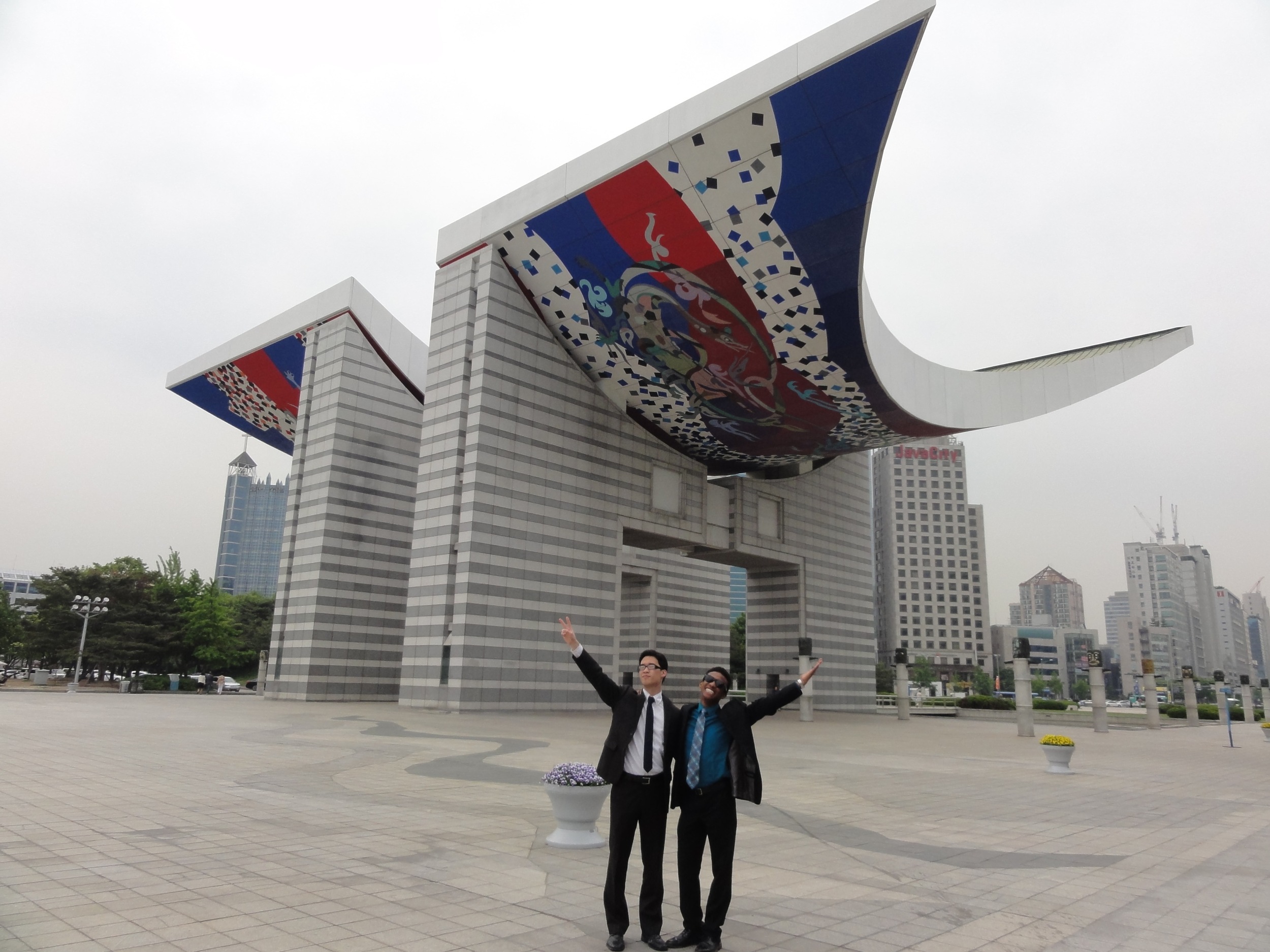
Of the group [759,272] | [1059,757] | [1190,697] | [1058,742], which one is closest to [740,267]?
[759,272]

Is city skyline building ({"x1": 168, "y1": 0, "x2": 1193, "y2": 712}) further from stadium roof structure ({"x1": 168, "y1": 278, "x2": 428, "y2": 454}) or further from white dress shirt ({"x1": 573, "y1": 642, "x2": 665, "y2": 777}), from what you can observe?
white dress shirt ({"x1": 573, "y1": 642, "x2": 665, "y2": 777})

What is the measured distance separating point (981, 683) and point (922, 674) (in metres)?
8.28

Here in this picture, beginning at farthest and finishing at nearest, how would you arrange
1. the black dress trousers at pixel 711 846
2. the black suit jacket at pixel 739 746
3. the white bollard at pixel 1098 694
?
the white bollard at pixel 1098 694, the black suit jacket at pixel 739 746, the black dress trousers at pixel 711 846

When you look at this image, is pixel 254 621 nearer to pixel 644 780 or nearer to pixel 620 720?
pixel 620 720

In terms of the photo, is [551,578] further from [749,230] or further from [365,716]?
[749,230]

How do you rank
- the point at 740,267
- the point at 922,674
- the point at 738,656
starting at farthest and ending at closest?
the point at 922,674, the point at 738,656, the point at 740,267

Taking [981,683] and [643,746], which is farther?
[981,683]

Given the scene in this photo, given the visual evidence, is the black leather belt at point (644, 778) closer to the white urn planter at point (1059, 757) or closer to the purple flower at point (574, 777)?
the purple flower at point (574, 777)

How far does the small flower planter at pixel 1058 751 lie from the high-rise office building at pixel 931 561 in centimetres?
11456

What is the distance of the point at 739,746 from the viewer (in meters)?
5.45

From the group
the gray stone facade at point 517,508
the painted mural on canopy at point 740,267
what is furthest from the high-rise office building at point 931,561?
the painted mural on canopy at point 740,267

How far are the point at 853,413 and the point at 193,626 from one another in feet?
143

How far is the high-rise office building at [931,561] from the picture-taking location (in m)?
129

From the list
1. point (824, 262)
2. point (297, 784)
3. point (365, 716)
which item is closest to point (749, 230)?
point (824, 262)
